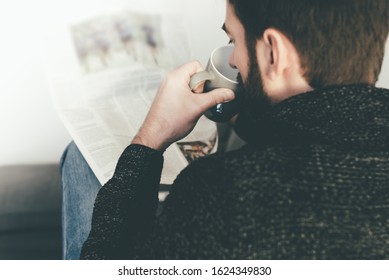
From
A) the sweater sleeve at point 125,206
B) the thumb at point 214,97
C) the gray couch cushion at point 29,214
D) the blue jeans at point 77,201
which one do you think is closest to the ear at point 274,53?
the thumb at point 214,97

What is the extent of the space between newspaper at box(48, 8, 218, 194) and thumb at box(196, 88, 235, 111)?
0.43 ft

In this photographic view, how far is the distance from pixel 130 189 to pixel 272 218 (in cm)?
27

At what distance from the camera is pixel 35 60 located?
94cm

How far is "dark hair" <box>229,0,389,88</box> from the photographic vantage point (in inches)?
21.6

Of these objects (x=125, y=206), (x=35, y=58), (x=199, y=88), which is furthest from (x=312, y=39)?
(x=35, y=58)

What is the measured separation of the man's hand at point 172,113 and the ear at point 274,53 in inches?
6.2

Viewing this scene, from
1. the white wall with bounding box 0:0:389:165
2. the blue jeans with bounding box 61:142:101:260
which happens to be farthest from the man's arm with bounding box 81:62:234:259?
the white wall with bounding box 0:0:389:165

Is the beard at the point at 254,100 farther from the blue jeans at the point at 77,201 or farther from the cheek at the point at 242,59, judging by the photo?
the blue jeans at the point at 77,201

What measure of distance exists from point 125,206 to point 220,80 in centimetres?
25

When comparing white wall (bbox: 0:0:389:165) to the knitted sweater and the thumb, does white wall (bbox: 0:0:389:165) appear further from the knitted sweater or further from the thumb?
the knitted sweater

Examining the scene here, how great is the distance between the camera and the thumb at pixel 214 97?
73 cm
